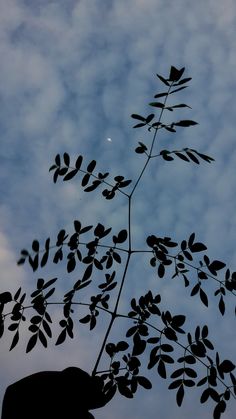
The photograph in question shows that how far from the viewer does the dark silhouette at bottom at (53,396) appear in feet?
6.63

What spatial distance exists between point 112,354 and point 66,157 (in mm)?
1489

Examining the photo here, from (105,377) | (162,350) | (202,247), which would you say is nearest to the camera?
(105,377)

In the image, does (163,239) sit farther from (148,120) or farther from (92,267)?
(148,120)

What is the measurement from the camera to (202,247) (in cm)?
289

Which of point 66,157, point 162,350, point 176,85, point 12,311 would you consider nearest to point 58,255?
point 12,311

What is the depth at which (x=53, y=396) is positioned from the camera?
6.75 ft

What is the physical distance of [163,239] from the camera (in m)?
2.93

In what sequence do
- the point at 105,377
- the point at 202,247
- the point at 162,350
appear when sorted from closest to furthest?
the point at 105,377, the point at 162,350, the point at 202,247

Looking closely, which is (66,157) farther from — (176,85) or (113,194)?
(176,85)

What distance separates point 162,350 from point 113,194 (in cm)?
120

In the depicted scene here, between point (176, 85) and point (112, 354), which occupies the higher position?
point (176, 85)

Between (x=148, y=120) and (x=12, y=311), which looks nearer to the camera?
(x=12, y=311)

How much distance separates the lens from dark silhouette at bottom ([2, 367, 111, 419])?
202 centimetres

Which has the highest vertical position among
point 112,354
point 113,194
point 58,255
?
point 113,194
